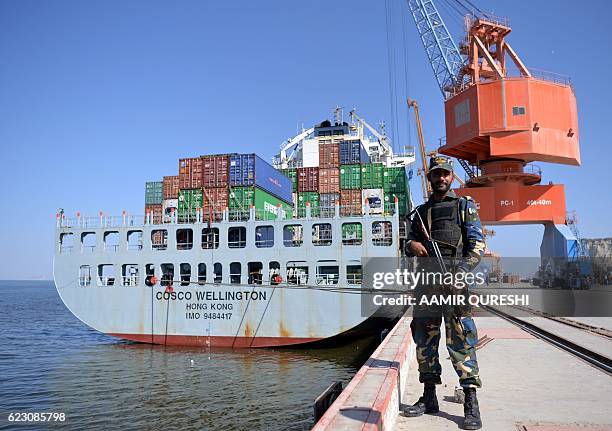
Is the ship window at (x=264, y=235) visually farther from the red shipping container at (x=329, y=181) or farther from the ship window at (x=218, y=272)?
the red shipping container at (x=329, y=181)

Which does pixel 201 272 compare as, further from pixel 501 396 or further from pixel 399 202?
pixel 501 396

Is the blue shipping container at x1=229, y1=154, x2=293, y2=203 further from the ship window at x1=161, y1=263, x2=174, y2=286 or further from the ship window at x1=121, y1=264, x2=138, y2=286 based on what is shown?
the ship window at x1=121, y1=264, x2=138, y2=286

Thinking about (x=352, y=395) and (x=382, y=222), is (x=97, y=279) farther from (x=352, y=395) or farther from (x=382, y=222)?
(x=352, y=395)

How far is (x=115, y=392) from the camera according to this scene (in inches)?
507

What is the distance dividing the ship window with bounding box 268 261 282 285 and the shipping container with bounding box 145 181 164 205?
389 inches

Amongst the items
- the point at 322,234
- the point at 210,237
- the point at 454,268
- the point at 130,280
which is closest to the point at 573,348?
the point at 454,268

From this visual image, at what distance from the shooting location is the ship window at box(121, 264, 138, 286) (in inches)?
803

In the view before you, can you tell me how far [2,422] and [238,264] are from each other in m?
10.2

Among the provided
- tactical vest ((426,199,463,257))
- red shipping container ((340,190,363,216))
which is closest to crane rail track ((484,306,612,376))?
tactical vest ((426,199,463,257))

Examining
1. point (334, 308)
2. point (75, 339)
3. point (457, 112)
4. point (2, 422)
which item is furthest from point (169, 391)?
point (457, 112)

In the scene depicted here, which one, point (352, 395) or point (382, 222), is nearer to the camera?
point (352, 395)

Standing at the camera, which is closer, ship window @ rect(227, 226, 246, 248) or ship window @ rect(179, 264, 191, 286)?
ship window @ rect(179, 264, 191, 286)

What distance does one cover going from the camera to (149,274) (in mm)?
21312

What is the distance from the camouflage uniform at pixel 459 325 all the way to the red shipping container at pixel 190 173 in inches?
799
